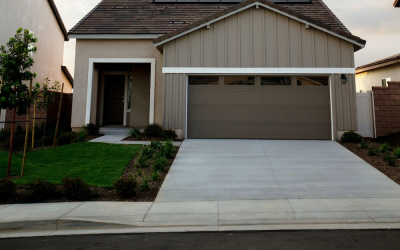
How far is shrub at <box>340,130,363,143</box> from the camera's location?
1034 cm

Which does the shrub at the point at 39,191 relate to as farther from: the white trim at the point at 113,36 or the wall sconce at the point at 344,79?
the wall sconce at the point at 344,79

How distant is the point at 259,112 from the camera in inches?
443

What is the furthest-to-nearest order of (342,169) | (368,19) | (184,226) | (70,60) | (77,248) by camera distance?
(70,60)
(368,19)
(342,169)
(184,226)
(77,248)

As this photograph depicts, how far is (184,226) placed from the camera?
4.54m

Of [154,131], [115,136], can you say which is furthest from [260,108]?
[115,136]

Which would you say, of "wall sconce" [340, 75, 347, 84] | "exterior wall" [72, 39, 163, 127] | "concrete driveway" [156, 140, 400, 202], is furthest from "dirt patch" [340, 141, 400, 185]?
"exterior wall" [72, 39, 163, 127]

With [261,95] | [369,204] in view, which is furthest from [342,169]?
[261,95]

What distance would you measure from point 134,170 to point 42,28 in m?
14.4

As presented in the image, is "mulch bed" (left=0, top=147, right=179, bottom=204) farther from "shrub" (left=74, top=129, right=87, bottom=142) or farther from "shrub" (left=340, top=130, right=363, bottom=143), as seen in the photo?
"shrub" (left=340, top=130, right=363, bottom=143)

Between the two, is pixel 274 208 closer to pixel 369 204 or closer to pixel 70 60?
pixel 369 204

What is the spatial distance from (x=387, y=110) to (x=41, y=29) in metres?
19.2

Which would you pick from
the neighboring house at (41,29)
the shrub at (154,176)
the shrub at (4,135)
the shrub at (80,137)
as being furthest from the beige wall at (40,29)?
the shrub at (154,176)

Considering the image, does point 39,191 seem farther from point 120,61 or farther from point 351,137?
point 351,137

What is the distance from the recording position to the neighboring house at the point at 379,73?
1580cm
